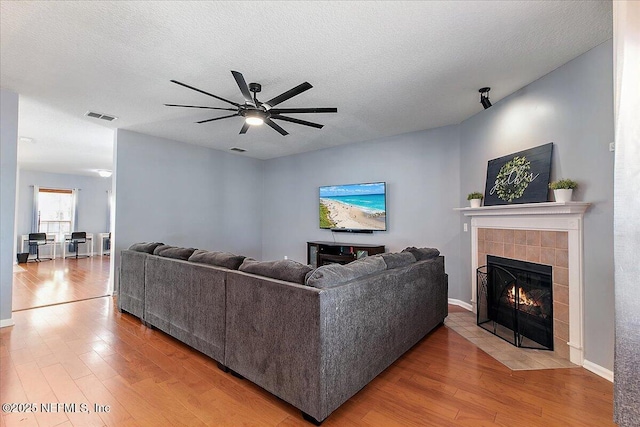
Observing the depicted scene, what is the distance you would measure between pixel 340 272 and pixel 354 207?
3.40 m

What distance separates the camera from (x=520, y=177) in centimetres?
296

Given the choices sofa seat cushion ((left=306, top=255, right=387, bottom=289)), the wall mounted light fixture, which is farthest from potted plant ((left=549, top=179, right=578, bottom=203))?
sofa seat cushion ((left=306, top=255, right=387, bottom=289))

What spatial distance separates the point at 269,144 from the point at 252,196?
1.63 meters

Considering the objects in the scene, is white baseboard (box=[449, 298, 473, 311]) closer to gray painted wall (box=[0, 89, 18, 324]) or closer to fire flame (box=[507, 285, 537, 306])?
fire flame (box=[507, 285, 537, 306])

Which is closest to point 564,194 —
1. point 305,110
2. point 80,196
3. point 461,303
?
point 461,303

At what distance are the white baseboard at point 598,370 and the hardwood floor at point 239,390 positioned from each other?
6 centimetres

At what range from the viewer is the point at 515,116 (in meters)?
3.12

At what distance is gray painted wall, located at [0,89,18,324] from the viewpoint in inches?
124

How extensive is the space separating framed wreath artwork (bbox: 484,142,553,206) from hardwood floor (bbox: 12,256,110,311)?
5820mm

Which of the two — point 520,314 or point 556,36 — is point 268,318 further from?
point 556,36

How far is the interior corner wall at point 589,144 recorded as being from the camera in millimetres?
2215

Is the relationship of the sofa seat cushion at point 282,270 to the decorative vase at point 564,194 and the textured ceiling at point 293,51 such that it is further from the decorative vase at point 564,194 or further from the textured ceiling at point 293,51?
the decorative vase at point 564,194

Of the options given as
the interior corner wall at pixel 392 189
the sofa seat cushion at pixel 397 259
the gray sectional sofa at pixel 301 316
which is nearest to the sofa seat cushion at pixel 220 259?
the gray sectional sofa at pixel 301 316

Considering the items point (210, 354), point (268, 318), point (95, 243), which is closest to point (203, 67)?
point (268, 318)
